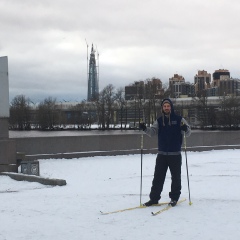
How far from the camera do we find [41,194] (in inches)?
357

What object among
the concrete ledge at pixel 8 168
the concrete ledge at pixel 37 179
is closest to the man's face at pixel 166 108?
the concrete ledge at pixel 37 179

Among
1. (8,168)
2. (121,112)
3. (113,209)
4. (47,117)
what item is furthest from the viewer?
(47,117)

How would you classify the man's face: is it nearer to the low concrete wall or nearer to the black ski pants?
the black ski pants

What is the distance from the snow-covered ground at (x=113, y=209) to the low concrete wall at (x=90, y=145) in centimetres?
523

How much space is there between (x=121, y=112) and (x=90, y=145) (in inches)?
2900

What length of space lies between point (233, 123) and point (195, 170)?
7083cm

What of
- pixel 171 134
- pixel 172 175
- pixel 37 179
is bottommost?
pixel 37 179

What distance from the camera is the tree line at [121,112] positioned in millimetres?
83812

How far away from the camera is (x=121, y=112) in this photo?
3637 inches

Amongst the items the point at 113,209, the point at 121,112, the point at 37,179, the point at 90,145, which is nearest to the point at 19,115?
the point at 121,112

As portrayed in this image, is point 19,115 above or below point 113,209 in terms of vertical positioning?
above

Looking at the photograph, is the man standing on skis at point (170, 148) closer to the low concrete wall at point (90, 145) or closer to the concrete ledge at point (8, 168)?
the concrete ledge at point (8, 168)

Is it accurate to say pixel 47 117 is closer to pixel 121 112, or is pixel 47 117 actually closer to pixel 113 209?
pixel 121 112

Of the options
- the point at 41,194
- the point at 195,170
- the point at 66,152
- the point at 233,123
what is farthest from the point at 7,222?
the point at 233,123
